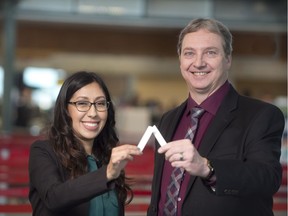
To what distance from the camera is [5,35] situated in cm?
1294

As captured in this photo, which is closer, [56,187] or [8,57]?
[56,187]

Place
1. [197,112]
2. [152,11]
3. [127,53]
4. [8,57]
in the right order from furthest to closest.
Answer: [127,53], [152,11], [8,57], [197,112]

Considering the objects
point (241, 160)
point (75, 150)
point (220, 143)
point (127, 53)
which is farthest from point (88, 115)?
point (127, 53)

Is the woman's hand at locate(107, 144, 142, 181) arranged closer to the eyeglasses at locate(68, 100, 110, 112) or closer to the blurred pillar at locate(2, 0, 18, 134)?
the eyeglasses at locate(68, 100, 110, 112)

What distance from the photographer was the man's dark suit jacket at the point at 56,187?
2.69 metres

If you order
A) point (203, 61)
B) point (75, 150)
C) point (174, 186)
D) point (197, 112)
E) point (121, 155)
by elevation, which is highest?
point (203, 61)

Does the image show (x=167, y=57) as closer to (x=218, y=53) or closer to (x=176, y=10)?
(x=176, y=10)

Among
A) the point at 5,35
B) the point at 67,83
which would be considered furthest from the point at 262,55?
the point at 67,83

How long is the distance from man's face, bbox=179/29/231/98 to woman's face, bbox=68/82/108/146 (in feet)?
1.44

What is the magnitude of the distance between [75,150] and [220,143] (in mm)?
690

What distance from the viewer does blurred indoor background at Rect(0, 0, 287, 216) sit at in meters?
9.45

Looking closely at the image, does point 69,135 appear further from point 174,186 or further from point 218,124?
point 218,124

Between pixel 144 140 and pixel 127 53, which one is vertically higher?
pixel 144 140

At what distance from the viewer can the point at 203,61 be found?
2938mm
